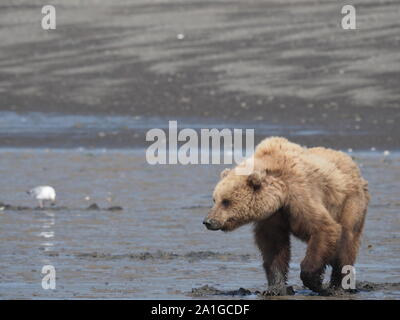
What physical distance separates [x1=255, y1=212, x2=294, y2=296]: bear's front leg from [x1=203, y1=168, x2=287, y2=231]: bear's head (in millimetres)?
237

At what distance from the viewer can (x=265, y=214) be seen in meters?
8.05

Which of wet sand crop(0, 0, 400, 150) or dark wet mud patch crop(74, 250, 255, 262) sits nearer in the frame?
dark wet mud patch crop(74, 250, 255, 262)

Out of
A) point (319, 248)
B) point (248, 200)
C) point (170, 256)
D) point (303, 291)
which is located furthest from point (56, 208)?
point (319, 248)

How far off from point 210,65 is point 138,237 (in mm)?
9415

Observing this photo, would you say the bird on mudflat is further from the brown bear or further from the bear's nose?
the bear's nose

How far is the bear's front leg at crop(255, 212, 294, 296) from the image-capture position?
829cm

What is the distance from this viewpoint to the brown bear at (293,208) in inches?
317

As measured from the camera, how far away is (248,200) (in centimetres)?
804

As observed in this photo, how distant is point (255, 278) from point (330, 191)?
0.97m

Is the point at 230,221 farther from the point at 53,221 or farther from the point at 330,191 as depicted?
the point at 53,221

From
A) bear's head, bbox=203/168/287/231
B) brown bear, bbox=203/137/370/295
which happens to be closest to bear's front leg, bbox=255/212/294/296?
brown bear, bbox=203/137/370/295
